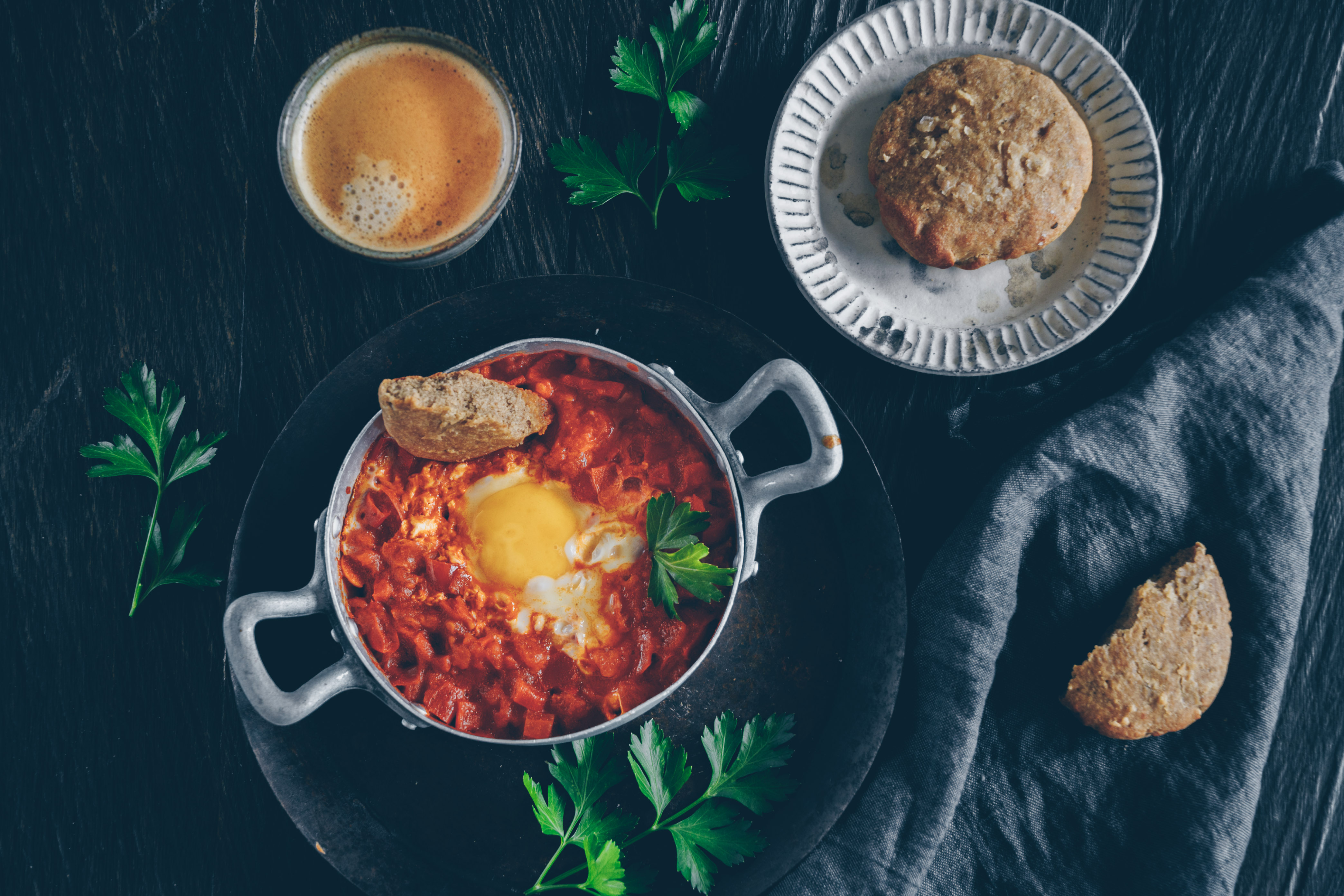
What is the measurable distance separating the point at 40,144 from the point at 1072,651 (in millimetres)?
4008

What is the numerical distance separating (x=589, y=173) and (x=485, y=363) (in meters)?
0.79

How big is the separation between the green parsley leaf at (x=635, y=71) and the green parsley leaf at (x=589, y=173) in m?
0.22

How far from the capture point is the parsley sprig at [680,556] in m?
2.36

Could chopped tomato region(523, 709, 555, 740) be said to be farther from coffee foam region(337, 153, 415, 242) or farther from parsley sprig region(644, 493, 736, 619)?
coffee foam region(337, 153, 415, 242)

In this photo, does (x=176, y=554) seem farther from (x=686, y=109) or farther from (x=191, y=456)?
(x=686, y=109)

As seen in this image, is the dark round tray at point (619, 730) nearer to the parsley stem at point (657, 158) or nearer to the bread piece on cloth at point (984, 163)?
the parsley stem at point (657, 158)

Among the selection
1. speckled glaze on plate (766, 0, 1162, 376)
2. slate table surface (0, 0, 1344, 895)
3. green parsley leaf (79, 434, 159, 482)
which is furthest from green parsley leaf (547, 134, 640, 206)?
green parsley leaf (79, 434, 159, 482)

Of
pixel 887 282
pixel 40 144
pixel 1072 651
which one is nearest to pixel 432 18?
pixel 40 144

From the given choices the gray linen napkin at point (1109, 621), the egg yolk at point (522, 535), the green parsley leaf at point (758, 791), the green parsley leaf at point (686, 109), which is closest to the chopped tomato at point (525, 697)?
the egg yolk at point (522, 535)

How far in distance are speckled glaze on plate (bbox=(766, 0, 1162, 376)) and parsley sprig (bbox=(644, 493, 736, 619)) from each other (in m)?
0.91

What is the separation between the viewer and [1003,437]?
9.68 ft

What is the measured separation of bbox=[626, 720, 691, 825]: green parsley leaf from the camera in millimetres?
2580

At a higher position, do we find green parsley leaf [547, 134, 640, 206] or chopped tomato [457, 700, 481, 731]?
green parsley leaf [547, 134, 640, 206]

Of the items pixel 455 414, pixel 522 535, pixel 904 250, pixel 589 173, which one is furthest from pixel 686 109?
pixel 522 535
